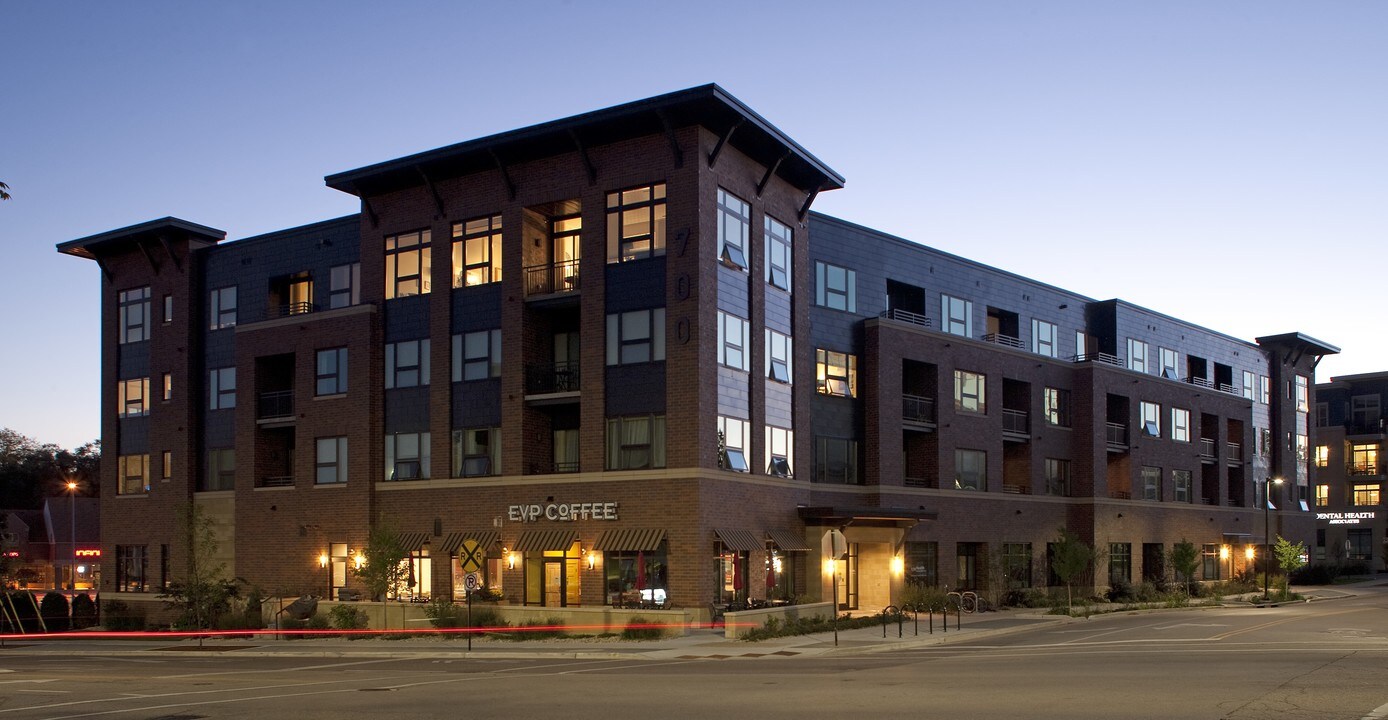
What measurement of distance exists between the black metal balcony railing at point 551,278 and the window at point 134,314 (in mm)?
22508

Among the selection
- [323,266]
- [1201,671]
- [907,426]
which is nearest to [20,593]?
[323,266]

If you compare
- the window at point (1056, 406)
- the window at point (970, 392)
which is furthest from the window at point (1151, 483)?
the window at point (970, 392)

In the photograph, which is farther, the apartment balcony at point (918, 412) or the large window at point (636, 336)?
the apartment balcony at point (918, 412)

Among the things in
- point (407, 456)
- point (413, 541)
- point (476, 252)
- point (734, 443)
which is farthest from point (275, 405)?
point (734, 443)

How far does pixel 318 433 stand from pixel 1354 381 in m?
92.7

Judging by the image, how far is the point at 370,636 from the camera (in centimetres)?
4097

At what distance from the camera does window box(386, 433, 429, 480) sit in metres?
46.5

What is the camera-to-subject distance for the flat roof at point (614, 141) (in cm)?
3966

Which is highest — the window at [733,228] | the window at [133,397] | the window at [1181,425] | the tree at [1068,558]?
the window at [733,228]

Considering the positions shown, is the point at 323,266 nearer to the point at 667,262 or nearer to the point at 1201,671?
the point at 667,262

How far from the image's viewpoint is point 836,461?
49.6 meters

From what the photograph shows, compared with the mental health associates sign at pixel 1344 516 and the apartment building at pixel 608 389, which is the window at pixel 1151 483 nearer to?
the apartment building at pixel 608 389

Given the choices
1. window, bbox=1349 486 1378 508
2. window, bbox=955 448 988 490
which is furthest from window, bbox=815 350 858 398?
window, bbox=1349 486 1378 508

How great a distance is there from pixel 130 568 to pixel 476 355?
22.2 meters
